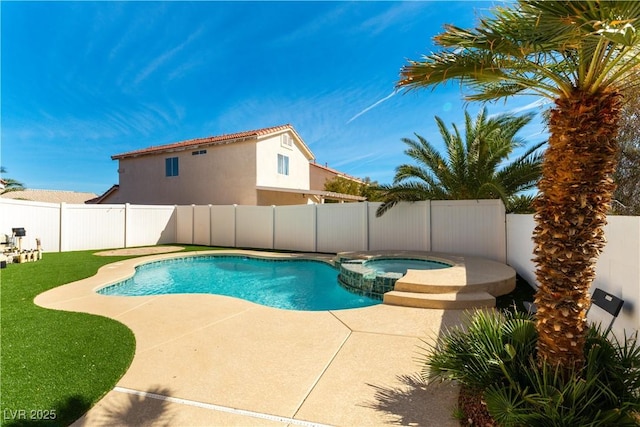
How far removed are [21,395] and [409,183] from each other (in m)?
13.4

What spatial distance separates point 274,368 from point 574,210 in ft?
13.0

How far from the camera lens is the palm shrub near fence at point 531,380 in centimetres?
241

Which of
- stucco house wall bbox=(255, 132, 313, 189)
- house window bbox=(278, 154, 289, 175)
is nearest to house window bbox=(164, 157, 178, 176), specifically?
stucco house wall bbox=(255, 132, 313, 189)

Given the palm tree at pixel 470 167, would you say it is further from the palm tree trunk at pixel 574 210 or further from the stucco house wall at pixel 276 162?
the stucco house wall at pixel 276 162

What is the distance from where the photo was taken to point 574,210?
8.09ft

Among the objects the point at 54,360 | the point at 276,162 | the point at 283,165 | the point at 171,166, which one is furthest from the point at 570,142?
the point at 171,166

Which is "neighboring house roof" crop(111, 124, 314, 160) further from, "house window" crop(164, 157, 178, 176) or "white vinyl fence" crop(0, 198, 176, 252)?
"white vinyl fence" crop(0, 198, 176, 252)

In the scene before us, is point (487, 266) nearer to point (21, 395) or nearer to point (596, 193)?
point (596, 193)

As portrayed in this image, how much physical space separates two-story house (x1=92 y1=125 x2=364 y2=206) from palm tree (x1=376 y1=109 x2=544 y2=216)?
790cm

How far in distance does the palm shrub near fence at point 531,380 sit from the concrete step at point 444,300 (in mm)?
3162

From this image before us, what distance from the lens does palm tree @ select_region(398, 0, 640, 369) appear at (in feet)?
7.84

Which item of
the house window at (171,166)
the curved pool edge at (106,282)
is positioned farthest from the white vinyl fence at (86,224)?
the curved pool edge at (106,282)

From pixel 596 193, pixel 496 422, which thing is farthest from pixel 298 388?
pixel 596 193

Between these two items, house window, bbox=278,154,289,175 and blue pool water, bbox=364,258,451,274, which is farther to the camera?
house window, bbox=278,154,289,175
